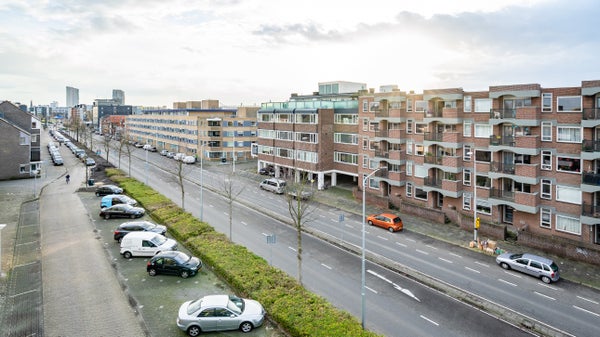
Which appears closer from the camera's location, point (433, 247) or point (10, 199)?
point (433, 247)

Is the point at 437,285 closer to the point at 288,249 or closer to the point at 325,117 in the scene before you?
the point at 288,249

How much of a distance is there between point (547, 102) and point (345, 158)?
28470 mm

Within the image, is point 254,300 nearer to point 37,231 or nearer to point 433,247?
point 433,247

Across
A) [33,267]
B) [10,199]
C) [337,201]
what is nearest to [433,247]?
[337,201]

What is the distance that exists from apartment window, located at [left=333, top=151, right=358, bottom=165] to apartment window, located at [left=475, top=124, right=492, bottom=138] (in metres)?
19.4

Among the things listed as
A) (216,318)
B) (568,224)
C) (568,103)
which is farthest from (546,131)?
(216,318)

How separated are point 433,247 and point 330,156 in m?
27.6

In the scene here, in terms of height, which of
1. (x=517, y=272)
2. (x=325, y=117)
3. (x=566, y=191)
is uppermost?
(x=325, y=117)

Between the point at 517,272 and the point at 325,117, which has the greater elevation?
the point at 325,117

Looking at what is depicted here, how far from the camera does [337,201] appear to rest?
4938 cm

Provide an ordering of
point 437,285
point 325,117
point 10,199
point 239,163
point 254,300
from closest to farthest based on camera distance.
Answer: point 254,300 → point 437,285 → point 10,199 → point 325,117 → point 239,163

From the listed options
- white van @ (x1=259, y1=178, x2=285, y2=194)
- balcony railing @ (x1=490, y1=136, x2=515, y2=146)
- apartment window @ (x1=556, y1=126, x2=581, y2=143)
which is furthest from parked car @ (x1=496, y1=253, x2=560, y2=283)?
white van @ (x1=259, y1=178, x2=285, y2=194)

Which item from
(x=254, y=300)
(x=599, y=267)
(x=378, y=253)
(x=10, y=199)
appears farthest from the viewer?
(x=10, y=199)

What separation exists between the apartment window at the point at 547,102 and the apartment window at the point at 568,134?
1.91 m
